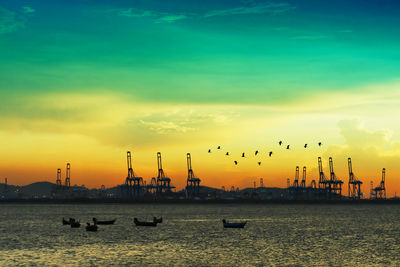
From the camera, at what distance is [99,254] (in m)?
63.8

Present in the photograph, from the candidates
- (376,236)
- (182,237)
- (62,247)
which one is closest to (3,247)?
(62,247)

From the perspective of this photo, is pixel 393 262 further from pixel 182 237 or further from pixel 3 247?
pixel 3 247

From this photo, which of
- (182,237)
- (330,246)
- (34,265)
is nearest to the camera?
(34,265)

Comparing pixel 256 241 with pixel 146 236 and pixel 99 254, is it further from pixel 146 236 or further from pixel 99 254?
pixel 99 254

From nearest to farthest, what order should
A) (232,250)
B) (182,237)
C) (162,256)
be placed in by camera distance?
1. (162,256)
2. (232,250)
3. (182,237)

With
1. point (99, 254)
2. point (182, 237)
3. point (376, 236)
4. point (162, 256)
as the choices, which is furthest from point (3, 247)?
point (376, 236)

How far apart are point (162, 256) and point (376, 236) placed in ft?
146

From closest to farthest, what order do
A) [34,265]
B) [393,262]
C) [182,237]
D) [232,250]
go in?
1. [34,265]
2. [393,262]
3. [232,250]
4. [182,237]

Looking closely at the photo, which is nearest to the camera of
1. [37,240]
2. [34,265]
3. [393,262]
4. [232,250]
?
[34,265]

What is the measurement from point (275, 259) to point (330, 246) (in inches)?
636

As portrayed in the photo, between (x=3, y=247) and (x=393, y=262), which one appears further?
(x=3, y=247)

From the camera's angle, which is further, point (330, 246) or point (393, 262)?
point (330, 246)

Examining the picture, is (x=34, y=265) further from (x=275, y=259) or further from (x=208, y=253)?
(x=275, y=259)

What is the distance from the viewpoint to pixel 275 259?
60.7m
